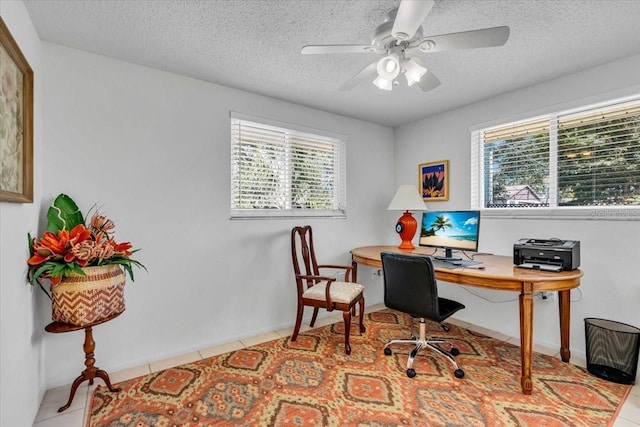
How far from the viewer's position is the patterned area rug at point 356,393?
1784mm

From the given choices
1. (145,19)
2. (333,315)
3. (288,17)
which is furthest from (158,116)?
(333,315)

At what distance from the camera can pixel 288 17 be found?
1.80 metres

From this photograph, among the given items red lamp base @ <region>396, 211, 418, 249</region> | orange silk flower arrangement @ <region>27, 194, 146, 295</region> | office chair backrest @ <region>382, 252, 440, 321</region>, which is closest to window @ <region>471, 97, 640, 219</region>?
red lamp base @ <region>396, 211, 418, 249</region>

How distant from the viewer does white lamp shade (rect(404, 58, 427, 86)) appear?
69.7 inches

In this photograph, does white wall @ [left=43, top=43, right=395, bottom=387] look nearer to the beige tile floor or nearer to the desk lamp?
the beige tile floor

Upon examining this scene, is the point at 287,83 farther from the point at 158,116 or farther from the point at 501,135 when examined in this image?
the point at 501,135

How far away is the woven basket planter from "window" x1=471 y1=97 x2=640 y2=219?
3256mm

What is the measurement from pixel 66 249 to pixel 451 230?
8.94 ft

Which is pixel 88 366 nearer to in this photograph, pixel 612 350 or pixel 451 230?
pixel 451 230

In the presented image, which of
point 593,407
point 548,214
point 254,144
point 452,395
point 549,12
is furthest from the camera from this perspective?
point 254,144

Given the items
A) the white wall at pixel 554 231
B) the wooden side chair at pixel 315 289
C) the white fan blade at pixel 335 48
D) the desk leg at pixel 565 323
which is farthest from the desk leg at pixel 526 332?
the white fan blade at pixel 335 48

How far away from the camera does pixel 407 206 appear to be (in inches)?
128

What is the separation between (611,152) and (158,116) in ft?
11.6

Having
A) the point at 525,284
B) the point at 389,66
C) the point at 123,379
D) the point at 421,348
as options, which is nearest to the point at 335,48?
the point at 389,66
